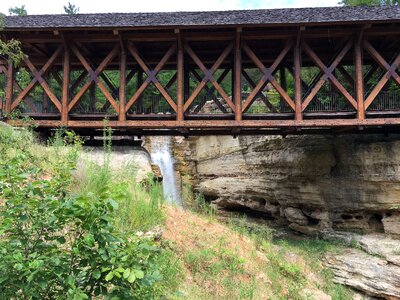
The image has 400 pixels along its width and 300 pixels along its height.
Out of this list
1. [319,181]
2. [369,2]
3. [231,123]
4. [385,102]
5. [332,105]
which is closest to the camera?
[231,123]

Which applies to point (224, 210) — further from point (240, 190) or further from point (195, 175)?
point (195, 175)

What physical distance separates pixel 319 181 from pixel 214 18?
6.13m

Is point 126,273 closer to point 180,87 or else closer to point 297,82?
point 180,87

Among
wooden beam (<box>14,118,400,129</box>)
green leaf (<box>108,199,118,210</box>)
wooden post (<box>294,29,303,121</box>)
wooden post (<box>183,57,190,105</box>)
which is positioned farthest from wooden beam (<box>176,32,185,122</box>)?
green leaf (<box>108,199,118,210</box>)

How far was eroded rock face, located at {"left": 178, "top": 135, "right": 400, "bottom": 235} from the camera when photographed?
10414 mm

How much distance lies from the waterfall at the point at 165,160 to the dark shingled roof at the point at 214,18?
27.8 feet

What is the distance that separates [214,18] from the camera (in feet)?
31.8

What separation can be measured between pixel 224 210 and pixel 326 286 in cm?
813

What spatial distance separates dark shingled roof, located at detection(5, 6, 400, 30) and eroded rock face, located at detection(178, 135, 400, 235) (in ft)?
11.9

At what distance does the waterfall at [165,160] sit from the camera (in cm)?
1725

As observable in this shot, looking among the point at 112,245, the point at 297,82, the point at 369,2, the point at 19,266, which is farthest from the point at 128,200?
the point at 369,2

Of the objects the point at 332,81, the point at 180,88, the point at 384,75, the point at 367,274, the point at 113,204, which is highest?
the point at 384,75

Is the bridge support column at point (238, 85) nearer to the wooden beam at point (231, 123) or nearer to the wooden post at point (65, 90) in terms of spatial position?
the wooden beam at point (231, 123)

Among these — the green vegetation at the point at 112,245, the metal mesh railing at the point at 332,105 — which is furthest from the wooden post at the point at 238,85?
the green vegetation at the point at 112,245
